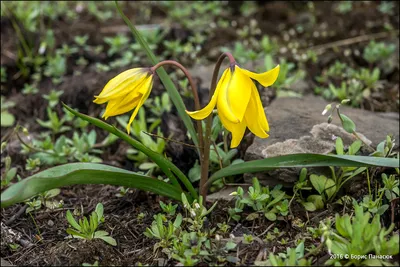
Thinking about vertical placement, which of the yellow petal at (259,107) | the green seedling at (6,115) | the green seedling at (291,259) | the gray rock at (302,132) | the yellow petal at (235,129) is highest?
the yellow petal at (259,107)

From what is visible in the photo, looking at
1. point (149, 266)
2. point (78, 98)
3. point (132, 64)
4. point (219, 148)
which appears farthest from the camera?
point (132, 64)

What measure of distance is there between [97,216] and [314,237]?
835 mm

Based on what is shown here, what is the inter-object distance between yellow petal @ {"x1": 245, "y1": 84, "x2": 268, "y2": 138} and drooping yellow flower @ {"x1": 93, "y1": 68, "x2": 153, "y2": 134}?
399mm

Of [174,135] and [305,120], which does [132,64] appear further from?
[305,120]

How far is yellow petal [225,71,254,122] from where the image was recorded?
6.26ft

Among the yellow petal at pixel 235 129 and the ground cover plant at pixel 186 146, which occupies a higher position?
the yellow petal at pixel 235 129

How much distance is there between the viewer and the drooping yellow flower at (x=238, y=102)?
191cm

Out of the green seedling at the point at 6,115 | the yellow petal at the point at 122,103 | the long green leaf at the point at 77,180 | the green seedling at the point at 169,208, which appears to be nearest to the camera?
the long green leaf at the point at 77,180

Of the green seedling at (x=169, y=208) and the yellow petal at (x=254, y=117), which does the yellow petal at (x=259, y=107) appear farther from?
the green seedling at (x=169, y=208)

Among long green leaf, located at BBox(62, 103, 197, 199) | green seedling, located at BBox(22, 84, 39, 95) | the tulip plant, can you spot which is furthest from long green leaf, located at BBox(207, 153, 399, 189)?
green seedling, located at BBox(22, 84, 39, 95)

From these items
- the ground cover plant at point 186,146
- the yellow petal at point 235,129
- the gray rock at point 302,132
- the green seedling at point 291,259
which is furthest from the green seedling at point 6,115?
the green seedling at point 291,259

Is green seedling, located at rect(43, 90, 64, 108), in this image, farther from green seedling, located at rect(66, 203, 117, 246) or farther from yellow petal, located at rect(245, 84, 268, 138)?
yellow petal, located at rect(245, 84, 268, 138)

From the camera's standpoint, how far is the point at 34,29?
4.16 meters

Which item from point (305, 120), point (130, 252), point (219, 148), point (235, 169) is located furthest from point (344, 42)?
point (130, 252)
